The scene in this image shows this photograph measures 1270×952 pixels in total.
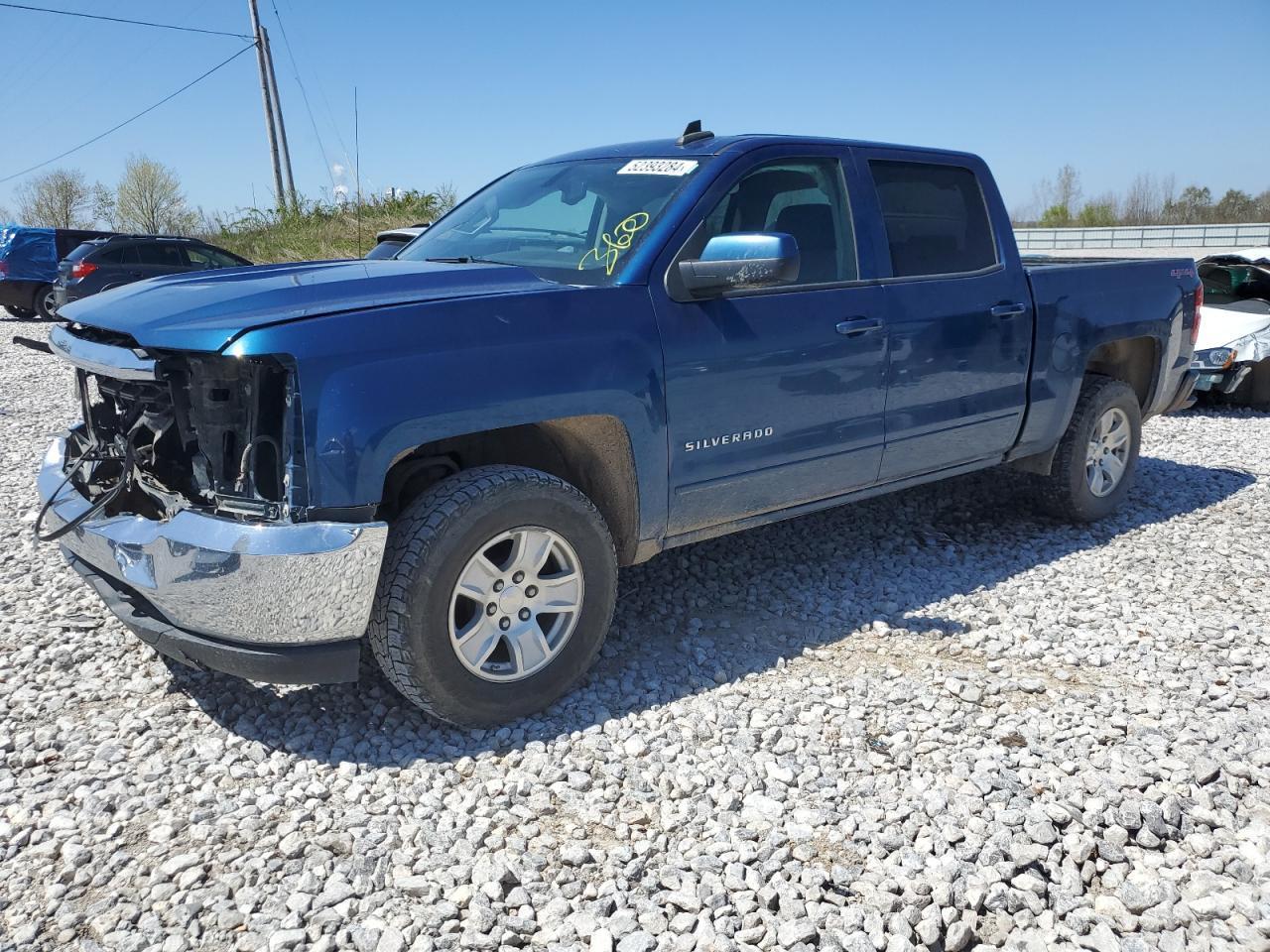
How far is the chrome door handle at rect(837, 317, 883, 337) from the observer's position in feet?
12.9

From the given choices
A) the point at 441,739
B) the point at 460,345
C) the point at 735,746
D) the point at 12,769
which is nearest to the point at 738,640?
the point at 735,746

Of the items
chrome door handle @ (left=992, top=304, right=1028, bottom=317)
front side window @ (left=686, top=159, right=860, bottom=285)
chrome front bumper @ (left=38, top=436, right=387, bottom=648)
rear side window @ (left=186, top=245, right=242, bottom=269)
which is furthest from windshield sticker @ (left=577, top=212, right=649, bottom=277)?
rear side window @ (left=186, top=245, right=242, bottom=269)

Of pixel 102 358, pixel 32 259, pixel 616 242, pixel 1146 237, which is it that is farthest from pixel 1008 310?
pixel 1146 237

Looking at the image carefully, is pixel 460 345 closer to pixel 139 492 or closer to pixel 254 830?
pixel 139 492

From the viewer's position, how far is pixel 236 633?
9.58ft

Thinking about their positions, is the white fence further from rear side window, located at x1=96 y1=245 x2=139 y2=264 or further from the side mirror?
the side mirror

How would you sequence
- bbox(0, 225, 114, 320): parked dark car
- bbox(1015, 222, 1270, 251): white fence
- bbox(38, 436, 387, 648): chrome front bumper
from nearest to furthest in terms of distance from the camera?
bbox(38, 436, 387, 648): chrome front bumper < bbox(0, 225, 114, 320): parked dark car < bbox(1015, 222, 1270, 251): white fence

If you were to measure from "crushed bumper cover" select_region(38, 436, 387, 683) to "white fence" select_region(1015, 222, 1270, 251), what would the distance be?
4147 cm

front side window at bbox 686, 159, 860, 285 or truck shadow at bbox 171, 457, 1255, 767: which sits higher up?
front side window at bbox 686, 159, 860, 285

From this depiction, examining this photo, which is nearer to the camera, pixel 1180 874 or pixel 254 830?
pixel 1180 874

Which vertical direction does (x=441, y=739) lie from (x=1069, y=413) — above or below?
below

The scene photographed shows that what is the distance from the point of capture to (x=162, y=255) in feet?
53.1

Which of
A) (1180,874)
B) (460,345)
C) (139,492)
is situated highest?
(460,345)

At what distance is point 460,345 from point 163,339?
83 centimetres
